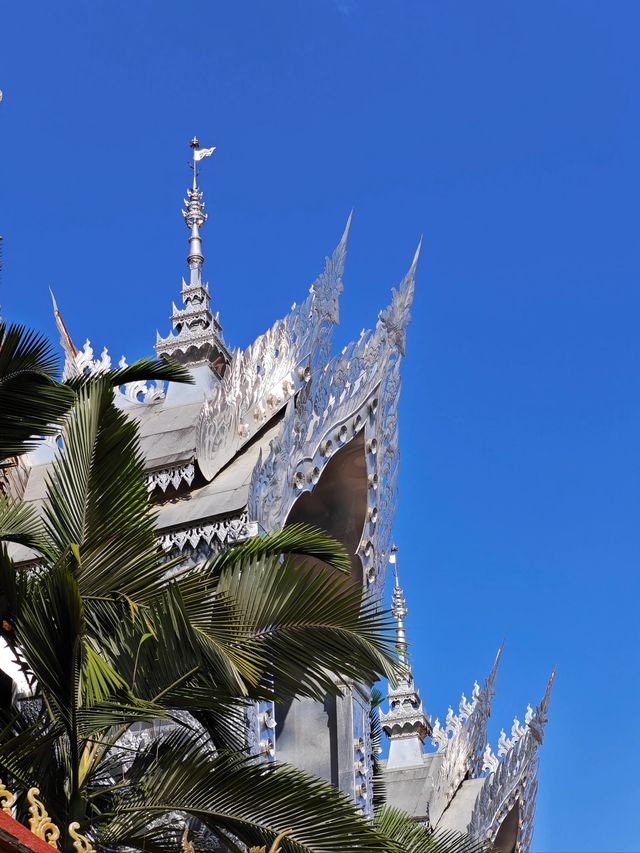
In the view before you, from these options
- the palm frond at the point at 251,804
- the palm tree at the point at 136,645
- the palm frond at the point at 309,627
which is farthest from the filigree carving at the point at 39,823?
the palm frond at the point at 309,627

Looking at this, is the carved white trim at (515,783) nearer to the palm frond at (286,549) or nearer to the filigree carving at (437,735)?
the filigree carving at (437,735)

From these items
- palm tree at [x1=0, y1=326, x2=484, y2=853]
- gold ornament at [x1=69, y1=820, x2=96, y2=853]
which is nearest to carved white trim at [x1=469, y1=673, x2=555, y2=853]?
palm tree at [x1=0, y1=326, x2=484, y2=853]

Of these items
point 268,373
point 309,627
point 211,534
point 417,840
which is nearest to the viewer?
point 309,627

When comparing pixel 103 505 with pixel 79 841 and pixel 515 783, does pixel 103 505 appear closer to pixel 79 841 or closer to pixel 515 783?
pixel 79 841

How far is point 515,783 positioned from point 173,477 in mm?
9427

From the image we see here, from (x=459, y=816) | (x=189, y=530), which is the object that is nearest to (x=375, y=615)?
(x=189, y=530)

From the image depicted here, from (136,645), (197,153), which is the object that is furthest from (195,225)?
(136,645)

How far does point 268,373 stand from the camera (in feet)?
42.2

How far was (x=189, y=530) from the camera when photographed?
11594 millimetres

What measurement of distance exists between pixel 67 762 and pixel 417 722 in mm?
17359

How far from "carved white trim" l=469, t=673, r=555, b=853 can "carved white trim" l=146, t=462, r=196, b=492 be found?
301 inches

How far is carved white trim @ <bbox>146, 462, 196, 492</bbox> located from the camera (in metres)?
12.1

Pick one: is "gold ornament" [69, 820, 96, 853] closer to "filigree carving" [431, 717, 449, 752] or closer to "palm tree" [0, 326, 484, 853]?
"palm tree" [0, 326, 484, 853]

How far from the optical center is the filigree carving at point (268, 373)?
40.8 feet
